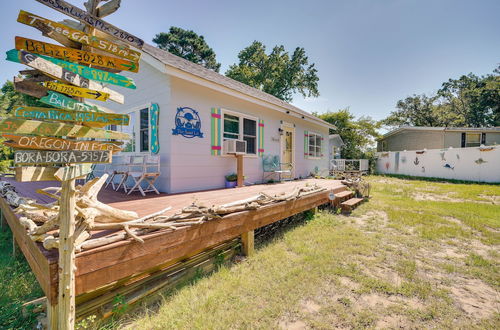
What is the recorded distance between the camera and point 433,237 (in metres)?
3.89

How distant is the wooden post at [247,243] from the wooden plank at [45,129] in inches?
90.4

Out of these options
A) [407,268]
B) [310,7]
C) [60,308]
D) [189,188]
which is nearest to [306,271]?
[407,268]

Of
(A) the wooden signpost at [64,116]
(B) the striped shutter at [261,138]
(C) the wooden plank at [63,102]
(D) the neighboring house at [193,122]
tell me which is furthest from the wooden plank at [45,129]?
(B) the striped shutter at [261,138]

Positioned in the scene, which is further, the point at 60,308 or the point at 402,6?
the point at 402,6

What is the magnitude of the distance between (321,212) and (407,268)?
276 cm

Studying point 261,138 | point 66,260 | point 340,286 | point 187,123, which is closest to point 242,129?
point 261,138

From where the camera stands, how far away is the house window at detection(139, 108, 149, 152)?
18.6 feet

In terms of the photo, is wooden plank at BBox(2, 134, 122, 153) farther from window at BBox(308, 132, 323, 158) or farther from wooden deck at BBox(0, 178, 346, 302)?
window at BBox(308, 132, 323, 158)

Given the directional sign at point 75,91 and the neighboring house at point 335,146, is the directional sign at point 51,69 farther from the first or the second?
the neighboring house at point 335,146

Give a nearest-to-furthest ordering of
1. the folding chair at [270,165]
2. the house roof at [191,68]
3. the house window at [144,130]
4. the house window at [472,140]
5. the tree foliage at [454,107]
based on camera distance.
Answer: the house roof at [191,68] → the house window at [144,130] → the folding chair at [270,165] → the house window at [472,140] → the tree foliage at [454,107]

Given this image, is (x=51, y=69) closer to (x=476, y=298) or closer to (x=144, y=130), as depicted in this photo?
(x=476, y=298)

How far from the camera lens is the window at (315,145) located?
1041cm

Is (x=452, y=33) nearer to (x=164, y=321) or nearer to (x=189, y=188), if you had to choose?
(x=189, y=188)

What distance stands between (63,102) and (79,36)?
1.60 feet
